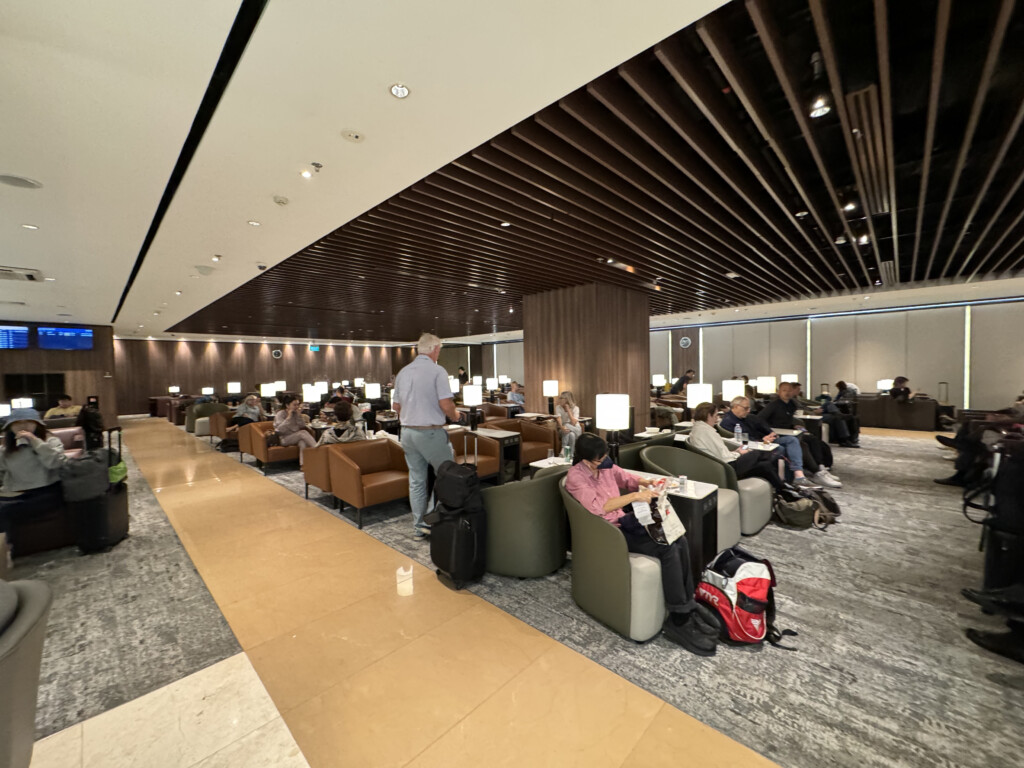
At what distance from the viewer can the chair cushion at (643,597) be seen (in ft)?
7.86

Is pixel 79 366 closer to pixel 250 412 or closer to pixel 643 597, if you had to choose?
pixel 250 412

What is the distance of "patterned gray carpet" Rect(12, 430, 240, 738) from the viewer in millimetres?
2121

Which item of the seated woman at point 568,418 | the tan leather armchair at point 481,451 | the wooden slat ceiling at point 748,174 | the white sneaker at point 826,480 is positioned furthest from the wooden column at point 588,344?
the white sneaker at point 826,480

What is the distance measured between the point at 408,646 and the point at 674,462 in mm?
2869

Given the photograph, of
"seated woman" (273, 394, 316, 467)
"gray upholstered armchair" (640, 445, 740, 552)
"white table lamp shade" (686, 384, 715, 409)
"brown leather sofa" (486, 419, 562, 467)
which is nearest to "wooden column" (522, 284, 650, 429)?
"brown leather sofa" (486, 419, 562, 467)

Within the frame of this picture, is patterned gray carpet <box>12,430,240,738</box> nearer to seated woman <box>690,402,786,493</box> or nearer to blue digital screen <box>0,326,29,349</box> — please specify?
seated woman <box>690,402,786,493</box>

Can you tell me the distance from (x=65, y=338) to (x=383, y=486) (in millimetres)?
12737

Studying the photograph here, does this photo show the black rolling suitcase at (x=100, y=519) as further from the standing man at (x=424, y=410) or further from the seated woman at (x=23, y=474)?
the standing man at (x=424, y=410)

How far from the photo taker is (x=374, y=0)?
164 cm

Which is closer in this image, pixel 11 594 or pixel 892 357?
pixel 11 594

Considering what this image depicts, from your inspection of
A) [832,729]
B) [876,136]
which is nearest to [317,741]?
[832,729]

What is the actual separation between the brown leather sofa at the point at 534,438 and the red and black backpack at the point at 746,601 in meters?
3.64

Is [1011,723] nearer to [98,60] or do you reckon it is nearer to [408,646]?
[408,646]

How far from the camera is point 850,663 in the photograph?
225 centimetres
